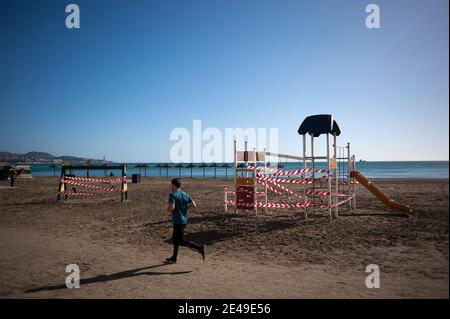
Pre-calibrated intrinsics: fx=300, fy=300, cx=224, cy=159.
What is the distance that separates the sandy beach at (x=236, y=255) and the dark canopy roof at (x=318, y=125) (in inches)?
133

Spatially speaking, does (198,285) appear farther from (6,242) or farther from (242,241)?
(6,242)

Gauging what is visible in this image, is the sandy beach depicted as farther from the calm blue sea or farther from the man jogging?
the calm blue sea

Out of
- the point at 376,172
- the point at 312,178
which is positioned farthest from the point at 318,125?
the point at 376,172

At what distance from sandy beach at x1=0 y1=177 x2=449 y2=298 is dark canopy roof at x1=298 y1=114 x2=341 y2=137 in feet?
11.1

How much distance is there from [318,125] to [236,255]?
21.2ft

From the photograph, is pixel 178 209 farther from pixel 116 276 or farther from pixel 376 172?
pixel 376 172

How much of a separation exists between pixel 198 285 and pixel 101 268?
255cm

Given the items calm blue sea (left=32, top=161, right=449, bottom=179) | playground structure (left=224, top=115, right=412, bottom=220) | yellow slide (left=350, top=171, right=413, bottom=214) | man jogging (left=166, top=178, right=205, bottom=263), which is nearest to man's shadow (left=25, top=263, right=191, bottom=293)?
man jogging (left=166, top=178, right=205, bottom=263)

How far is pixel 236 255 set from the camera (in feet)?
25.1

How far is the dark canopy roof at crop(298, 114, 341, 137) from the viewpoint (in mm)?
11562

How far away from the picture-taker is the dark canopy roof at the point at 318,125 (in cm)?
1156

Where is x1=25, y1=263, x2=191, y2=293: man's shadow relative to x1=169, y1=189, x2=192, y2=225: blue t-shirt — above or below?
below

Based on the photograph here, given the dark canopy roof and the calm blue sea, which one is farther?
the calm blue sea

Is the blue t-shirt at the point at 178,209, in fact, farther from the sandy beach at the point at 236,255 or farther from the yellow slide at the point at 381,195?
the yellow slide at the point at 381,195
